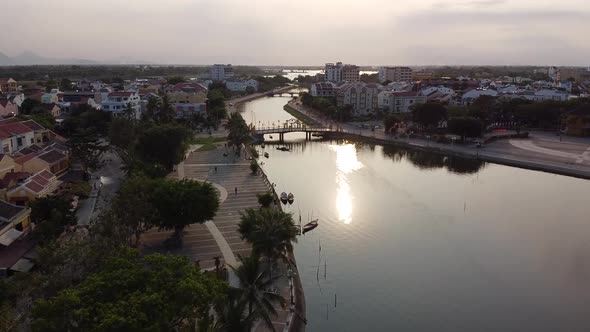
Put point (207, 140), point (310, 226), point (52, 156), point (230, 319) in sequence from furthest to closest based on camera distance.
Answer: point (207, 140)
point (52, 156)
point (310, 226)
point (230, 319)

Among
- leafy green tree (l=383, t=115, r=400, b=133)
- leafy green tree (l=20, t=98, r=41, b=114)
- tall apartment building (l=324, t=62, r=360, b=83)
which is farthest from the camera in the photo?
tall apartment building (l=324, t=62, r=360, b=83)

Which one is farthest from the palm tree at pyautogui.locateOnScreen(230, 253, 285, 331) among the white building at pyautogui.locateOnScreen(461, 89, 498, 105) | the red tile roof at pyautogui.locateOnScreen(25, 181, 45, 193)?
the white building at pyautogui.locateOnScreen(461, 89, 498, 105)

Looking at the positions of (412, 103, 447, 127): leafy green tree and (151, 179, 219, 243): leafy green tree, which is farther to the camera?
(412, 103, 447, 127): leafy green tree

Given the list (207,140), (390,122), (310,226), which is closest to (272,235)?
(310,226)

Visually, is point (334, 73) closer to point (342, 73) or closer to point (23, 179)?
point (342, 73)

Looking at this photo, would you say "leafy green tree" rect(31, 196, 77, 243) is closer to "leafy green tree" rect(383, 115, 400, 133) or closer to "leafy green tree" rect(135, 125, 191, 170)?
"leafy green tree" rect(135, 125, 191, 170)

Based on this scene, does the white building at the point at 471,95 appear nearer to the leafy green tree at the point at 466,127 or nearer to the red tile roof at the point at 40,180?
the leafy green tree at the point at 466,127

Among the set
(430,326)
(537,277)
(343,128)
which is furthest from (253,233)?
(343,128)
